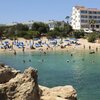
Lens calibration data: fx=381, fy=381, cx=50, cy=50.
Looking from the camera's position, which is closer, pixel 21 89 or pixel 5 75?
pixel 21 89

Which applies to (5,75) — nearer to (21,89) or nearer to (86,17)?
(21,89)

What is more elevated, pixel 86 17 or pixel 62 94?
pixel 86 17

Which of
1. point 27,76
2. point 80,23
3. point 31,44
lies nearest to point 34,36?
point 31,44

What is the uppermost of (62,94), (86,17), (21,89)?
(86,17)

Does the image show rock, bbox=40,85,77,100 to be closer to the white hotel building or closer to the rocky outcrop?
the rocky outcrop

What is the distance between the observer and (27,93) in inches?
474

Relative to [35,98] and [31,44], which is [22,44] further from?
[35,98]

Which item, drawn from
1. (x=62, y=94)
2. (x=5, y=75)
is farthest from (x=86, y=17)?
(x=5, y=75)

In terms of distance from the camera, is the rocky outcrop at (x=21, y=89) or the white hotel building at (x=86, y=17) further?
the white hotel building at (x=86, y=17)

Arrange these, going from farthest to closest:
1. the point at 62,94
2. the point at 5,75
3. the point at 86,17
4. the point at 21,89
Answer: the point at 86,17 → the point at 62,94 → the point at 5,75 → the point at 21,89

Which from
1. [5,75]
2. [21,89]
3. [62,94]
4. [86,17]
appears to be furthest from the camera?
[86,17]

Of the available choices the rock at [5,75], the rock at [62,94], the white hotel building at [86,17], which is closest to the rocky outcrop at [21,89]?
the rock at [5,75]

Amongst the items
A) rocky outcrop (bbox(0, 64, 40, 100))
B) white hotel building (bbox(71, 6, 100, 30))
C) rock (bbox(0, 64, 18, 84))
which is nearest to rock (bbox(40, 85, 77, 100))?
rock (bbox(0, 64, 18, 84))

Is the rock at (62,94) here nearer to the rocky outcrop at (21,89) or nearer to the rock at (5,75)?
the rock at (5,75)
